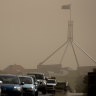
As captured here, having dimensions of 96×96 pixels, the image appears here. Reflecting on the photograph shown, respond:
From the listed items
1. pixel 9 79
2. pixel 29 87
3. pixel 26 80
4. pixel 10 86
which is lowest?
pixel 29 87

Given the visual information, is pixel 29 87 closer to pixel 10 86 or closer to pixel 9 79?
pixel 9 79

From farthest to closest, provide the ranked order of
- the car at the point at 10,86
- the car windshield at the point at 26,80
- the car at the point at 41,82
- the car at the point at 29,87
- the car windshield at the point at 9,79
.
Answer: the car at the point at 41,82
the car windshield at the point at 26,80
the car at the point at 29,87
the car windshield at the point at 9,79
the car at the point at 10,86

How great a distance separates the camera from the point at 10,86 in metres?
36.4

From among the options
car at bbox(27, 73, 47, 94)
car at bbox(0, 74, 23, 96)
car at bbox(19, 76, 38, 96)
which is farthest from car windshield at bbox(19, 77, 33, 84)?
car at bbox(27, 73, 47, 94)

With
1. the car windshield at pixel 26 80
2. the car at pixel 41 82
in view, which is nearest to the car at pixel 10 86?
the car windshield at pixel 26 80

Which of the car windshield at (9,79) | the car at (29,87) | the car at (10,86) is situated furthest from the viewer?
the car at (29,87)

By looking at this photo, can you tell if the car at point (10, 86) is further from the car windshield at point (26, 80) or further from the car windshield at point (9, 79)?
the car windshield at point (26, 80)

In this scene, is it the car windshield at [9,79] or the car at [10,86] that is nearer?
the car at [10,86]

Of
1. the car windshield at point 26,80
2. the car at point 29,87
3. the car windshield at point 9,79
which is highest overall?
the car windshield at point 9,79

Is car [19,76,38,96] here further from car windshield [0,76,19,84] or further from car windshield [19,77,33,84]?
car windshield [0,76,19,84]

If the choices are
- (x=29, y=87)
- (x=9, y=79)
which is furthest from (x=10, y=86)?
(x=29, y=87)

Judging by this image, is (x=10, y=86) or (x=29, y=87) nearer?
(x=10, y=86)

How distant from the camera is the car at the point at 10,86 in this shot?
36.1m

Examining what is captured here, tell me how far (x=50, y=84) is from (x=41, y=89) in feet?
44.8
